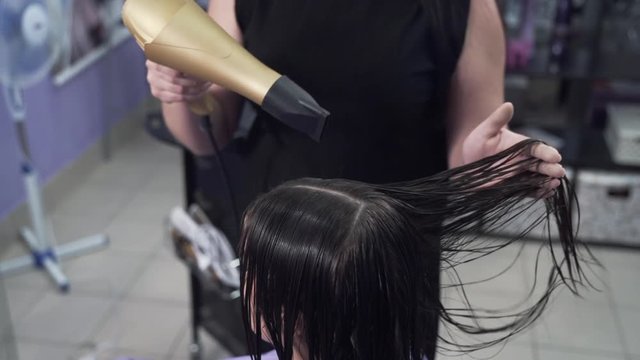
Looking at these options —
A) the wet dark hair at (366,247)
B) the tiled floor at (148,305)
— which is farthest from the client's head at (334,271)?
the tiled floor at (148,305)

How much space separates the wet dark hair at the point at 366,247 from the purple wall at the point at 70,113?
177 centimetres

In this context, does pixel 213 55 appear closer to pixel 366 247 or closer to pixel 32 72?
pixel 366 247

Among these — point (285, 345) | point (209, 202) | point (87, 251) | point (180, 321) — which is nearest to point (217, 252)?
point (209, 202)

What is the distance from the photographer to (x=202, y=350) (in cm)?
181

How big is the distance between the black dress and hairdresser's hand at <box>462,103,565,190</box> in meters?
0.13

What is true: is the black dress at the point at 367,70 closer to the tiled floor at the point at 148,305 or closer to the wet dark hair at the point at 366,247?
the wet dark hair at the point at 366,247

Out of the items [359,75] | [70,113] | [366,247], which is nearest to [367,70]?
[359,75]

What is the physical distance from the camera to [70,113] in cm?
256

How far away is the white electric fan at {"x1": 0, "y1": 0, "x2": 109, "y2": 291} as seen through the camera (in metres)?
1.72

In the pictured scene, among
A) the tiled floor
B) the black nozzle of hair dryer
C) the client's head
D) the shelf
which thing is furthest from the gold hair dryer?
the shelf

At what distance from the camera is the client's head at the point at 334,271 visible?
58cm

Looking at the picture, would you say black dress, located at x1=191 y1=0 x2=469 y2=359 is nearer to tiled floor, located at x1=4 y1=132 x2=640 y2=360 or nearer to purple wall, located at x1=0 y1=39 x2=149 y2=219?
tiled floor, located at x1=4 y1=132 x2=640 y2=360

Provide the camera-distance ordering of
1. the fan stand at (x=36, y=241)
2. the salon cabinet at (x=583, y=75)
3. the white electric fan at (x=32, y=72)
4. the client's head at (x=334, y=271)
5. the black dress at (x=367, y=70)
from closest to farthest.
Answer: the client's head at (x=334, y=271) < the black dress at (x=367, y=70) < the white electric fan at (x=32, y=72) < the fan stand at (x=36, y=241) < the salon cabinet at (x=583, y=75)

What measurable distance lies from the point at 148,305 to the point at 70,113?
0.91 m
